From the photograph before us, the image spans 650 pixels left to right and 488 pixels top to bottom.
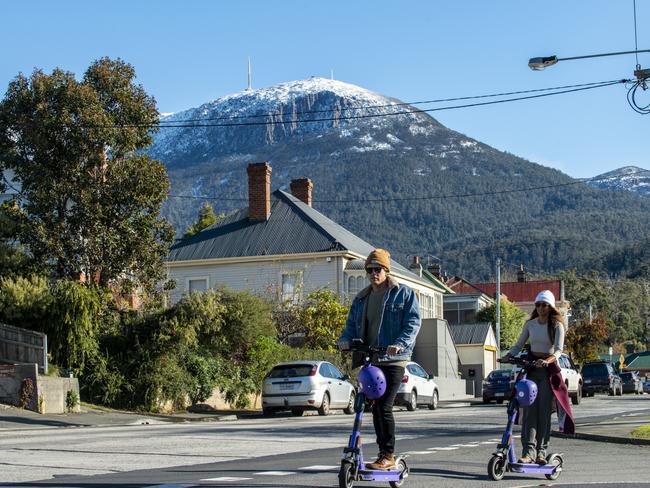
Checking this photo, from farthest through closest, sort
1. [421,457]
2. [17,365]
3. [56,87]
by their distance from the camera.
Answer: [56,87]
[17,365]
[421,457]

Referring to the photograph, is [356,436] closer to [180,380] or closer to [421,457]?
[421,457]

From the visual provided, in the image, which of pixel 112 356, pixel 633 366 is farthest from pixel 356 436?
pixel 633 366

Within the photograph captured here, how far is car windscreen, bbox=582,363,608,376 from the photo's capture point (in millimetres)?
53031

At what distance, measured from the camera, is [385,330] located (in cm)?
955

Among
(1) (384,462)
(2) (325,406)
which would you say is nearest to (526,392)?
(1) (384,462)

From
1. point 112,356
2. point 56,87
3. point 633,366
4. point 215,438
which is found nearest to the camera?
point 215,438

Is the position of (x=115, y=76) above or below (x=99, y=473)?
above

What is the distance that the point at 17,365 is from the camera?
25.9m

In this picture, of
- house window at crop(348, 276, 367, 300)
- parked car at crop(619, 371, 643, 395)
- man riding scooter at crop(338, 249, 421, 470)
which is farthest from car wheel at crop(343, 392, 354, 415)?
parked car at crop(619, 371, 643, 395)

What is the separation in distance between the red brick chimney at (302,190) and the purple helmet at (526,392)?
1884 inches

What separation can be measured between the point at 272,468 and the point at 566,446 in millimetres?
5634

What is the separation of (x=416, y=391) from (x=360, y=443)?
84.3 ft

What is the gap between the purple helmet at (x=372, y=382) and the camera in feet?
30.2

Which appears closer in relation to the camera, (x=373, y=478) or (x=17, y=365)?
(x=373, y=478)
